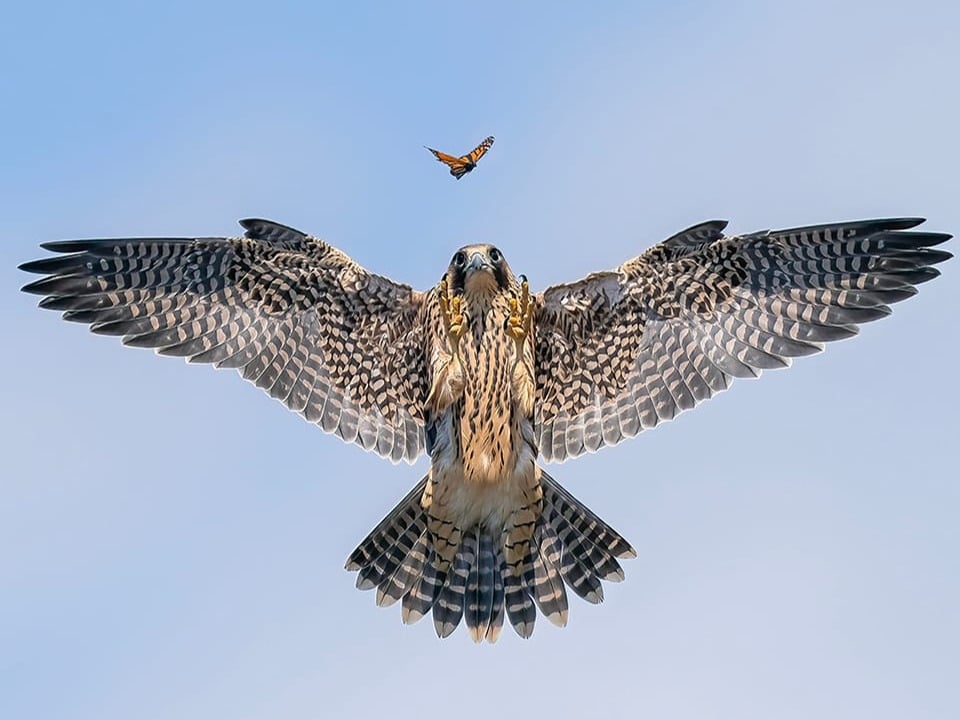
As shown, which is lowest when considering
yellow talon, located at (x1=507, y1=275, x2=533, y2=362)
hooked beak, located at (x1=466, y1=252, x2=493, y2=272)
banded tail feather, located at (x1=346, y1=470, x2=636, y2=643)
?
banded tail feather, located at (x1=346, y1=470, x2=636, y2=643)

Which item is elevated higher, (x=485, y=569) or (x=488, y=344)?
(x=488, y=344)

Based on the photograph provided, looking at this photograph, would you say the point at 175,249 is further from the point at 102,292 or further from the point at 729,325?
the point at 729,325

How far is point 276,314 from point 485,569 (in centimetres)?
240

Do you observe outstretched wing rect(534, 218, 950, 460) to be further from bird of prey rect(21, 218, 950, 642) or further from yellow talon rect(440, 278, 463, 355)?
yellow talon rect(440, 278, 463, 355)

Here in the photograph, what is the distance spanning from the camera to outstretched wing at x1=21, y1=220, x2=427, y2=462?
14.9m

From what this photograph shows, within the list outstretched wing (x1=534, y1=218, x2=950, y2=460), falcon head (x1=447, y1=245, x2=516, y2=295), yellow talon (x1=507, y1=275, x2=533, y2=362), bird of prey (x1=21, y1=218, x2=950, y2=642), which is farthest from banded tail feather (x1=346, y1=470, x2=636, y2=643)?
falcon head (x1=447, y1=245, x2=516, y2=295)

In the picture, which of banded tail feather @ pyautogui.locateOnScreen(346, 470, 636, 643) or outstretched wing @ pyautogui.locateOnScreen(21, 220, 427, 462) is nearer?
outstretched wing @ pyautogui.locateOnScreen(21, 220, 427, 462)

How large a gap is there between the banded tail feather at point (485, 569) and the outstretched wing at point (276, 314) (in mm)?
654

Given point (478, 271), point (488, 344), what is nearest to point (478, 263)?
point (478, 271)

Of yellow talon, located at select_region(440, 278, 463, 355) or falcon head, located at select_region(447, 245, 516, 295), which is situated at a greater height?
falcon head, located at select_region(447, 245, 516, 295)

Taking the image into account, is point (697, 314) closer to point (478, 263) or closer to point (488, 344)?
point (488, 344)

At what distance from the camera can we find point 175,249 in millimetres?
15148

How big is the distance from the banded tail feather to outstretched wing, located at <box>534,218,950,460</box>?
57 centimetres

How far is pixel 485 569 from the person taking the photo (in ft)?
50.2
